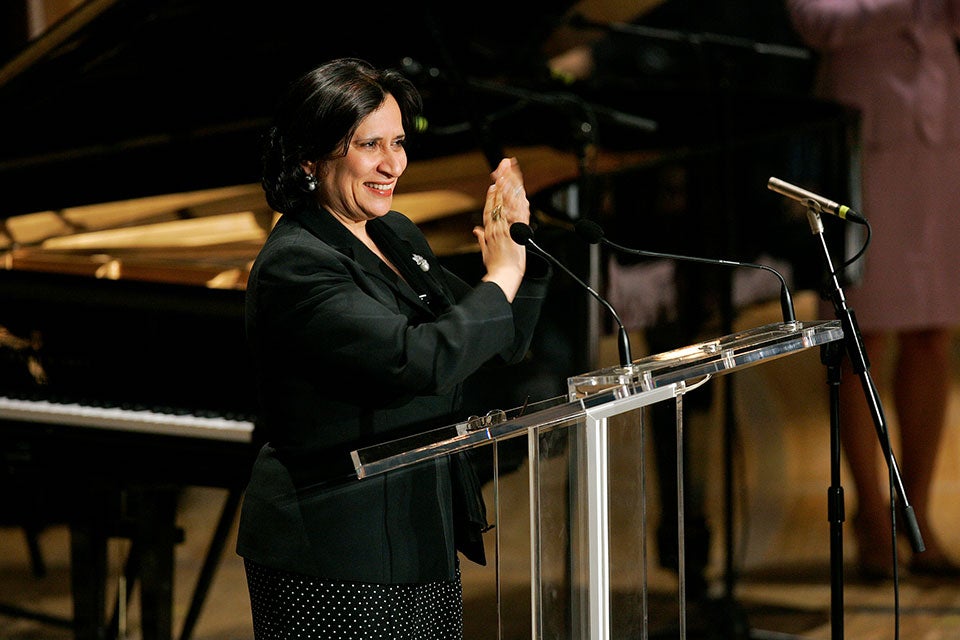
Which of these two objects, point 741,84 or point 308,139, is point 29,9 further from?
point 308,139

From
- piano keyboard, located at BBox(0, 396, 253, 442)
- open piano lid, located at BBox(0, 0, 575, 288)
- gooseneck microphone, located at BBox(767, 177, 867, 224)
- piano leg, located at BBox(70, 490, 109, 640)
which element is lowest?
piano leg, located at BBox(70, 490, 109, 640)

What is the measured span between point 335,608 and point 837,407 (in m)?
0.79

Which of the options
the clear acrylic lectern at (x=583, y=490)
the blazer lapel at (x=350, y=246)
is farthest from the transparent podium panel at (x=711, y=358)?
the blazer lapel at (x=350, y=246)

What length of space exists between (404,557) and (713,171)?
2145mm

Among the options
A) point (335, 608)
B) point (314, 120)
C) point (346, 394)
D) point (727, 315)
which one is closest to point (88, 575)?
point (335, 608)

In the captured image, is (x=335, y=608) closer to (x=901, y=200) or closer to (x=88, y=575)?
(x=88, y=575)

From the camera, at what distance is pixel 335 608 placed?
5.83 feet

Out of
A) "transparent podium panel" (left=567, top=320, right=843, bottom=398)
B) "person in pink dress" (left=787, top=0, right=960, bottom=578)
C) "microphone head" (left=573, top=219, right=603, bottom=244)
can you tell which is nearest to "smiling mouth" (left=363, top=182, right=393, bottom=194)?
"microphone head" (left=573, top=219, right=603, bottom=244)

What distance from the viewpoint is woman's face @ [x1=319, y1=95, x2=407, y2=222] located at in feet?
5.89

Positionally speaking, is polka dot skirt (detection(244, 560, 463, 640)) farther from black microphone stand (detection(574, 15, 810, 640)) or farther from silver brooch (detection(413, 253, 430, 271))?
black microphone stand (detection(574, 15, 810, 640))

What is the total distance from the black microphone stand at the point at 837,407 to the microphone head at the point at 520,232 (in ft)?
1.54

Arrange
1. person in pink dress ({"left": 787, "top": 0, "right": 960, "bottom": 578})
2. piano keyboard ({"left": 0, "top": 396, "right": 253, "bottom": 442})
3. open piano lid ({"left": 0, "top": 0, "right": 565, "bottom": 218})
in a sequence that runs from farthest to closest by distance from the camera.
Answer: person in pink dress ({"left": 787, "top": 0, "right": 960, "bottom": 578}) < open piano lid ({"left": 0, "top": 0, "right": 565, "bottom": 218}) < piano keyboard ({"left": 0, "top": 396, "right": 253, "bottom": 442})

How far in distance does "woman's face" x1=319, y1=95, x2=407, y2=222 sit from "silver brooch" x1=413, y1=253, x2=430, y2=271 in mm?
107

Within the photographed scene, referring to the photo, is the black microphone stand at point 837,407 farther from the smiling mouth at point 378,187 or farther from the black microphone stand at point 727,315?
the black microphone stand at point 727,315
